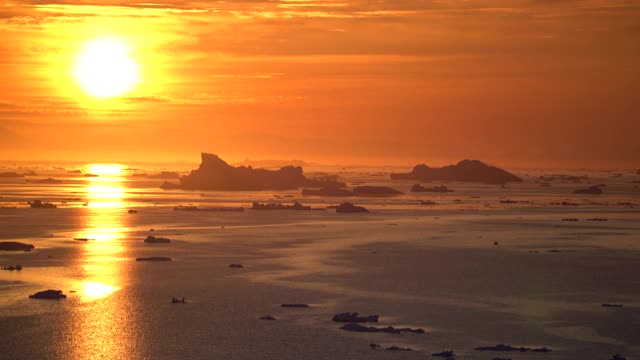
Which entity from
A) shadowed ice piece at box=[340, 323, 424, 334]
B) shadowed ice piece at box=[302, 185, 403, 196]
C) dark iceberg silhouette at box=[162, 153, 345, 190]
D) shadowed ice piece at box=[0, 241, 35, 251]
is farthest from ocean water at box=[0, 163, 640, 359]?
dark iceberg silhouette at box=[162, 153, 345, 190]

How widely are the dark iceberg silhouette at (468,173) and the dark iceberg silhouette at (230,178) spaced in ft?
121

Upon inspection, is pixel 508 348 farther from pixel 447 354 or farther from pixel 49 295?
pixel 49 295

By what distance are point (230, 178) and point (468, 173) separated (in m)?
50.3

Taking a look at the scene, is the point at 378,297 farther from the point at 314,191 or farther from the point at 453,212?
the point at 314,191

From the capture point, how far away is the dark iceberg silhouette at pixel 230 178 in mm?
105125

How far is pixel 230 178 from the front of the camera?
10519 cm

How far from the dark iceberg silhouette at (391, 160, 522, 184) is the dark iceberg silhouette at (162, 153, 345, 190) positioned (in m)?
37.0

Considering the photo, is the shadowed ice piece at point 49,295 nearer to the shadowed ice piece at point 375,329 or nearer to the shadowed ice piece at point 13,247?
the shadowed ice piece at point 375,329

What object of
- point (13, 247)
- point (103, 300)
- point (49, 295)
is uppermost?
point (13, 247)

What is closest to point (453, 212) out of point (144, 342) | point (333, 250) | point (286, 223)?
point (286, 223)

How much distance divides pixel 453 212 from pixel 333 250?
28528 mm

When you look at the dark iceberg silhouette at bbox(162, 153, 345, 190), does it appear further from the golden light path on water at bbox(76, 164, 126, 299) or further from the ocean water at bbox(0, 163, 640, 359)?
the ocean water at bbox(0, 163, 640, 359)

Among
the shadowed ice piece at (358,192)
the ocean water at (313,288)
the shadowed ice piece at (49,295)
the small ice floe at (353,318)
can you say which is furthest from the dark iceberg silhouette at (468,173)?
the small ice floe at (353,318)

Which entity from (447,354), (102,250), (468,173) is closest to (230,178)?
(468,173)
